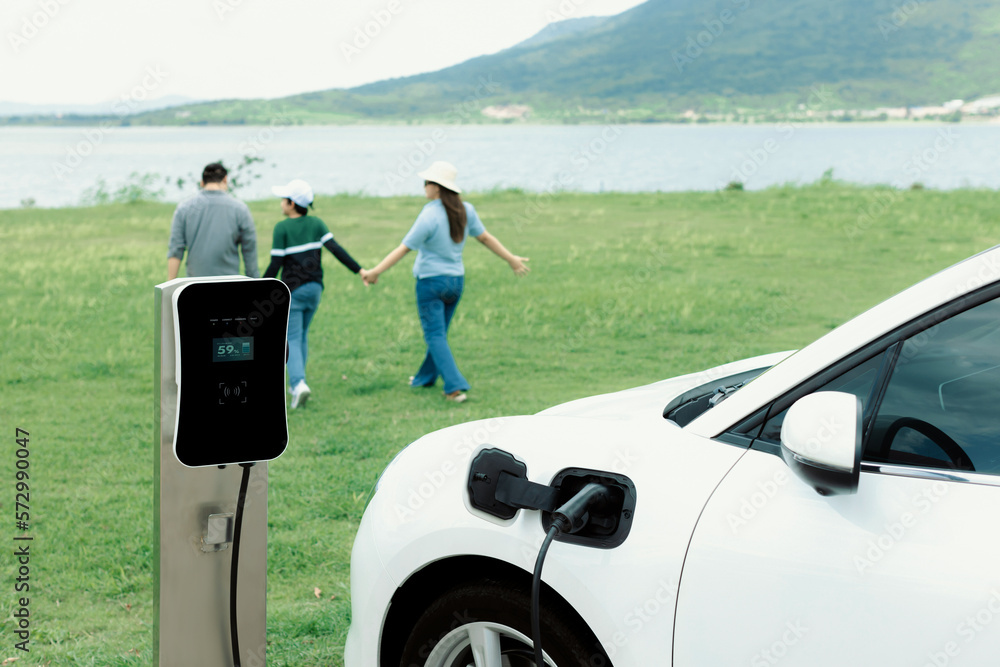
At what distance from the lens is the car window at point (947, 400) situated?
6.38 ft

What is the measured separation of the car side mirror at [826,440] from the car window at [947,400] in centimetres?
20

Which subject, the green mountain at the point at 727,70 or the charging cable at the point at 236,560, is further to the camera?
the green mountain at the point at 727,70

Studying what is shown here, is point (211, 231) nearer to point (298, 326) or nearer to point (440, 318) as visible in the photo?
point (298, 326)

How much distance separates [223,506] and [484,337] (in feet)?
23.9

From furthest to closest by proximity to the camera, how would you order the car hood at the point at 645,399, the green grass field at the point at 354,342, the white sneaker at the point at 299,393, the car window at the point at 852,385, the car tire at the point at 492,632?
1. the white sneaker at the point at 299,393
2. the green grass field at the point at 354,342
3. the car hood at the point at 645,399
4. the car tire at the point at 492,632
5. the car window at the point at 852,385

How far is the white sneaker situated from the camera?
7.28 metres

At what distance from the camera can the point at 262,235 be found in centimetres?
1889

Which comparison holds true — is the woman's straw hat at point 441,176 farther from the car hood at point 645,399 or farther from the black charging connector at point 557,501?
the black charging connector at point 557,501

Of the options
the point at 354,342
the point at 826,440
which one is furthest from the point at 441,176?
the point at 826,440

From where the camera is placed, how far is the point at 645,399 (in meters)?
2.87

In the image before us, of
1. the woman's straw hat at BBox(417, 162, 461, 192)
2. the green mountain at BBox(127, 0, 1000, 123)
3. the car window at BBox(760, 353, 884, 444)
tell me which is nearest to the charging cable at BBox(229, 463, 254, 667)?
the car window at BBox(760, 353, 884, 444)

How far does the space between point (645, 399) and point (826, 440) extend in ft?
3.68

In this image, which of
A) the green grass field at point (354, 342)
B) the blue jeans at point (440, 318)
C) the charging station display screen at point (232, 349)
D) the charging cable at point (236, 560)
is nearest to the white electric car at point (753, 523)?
the charging cable at point (236, 560)

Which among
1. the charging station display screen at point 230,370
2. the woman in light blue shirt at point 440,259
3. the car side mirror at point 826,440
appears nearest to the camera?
the car side mirror at point 826,440
